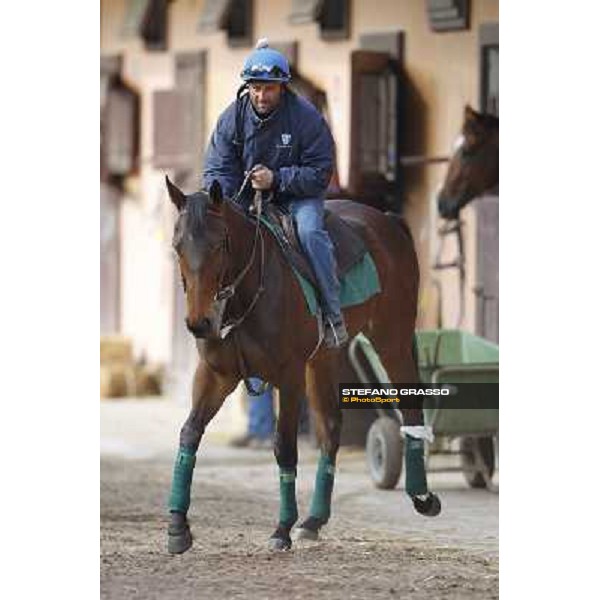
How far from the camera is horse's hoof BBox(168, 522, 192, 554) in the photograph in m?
8.74

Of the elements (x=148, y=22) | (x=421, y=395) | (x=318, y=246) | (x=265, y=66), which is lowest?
(x=421, y=395)

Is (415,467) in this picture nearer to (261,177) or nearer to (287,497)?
(287,497)

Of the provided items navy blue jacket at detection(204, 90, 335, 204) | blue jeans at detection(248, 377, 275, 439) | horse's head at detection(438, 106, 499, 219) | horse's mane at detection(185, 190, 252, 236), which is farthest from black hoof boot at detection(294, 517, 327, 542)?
blue jeans at detection(248, 377, 275, 439)

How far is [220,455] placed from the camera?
38.0 ft

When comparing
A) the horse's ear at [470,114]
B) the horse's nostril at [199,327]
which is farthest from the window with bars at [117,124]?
the horse's nostril at [199,327]

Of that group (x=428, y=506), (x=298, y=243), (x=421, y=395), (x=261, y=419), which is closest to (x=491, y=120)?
(x=421, y=395)

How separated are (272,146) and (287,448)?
3.57ft

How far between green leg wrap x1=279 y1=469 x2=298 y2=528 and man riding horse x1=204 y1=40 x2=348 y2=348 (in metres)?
0.87

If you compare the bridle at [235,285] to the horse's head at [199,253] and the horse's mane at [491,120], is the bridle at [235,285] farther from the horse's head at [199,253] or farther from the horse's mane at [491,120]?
the horse's mane at [491,120]

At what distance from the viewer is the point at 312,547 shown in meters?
8.89

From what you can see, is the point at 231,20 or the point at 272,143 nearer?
the point at 272,143
